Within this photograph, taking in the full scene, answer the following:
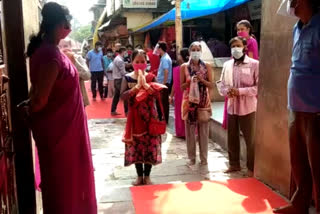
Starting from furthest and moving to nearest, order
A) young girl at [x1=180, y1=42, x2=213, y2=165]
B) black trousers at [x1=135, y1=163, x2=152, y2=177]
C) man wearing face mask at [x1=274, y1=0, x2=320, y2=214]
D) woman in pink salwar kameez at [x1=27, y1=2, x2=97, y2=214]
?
young girl at [x1=180, y1=42, x2=213, y2=165], black trousers at [x1=135, y1=163, x2=152, y2=177], man wearing face mask at [x1=274, y1=0, x2=320, y2=214], woman in pink salwar kameez at [x1=27, y1=2, x2=97, y2=214]

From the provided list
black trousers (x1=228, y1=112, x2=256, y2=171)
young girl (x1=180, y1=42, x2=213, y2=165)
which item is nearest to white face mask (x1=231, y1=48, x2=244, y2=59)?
young girl (x1=180, y1=42, x2=213, y2=165)

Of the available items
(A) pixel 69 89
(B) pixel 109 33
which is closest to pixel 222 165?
(A) pixel 69 89

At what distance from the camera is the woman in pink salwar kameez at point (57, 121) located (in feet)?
7.66

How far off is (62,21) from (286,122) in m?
2.29

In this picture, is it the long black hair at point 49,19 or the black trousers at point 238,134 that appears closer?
the long black hair at point 49,19

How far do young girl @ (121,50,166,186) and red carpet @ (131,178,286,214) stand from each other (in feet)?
1.18

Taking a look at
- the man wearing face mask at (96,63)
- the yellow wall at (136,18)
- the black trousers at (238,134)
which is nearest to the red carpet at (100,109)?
the man wearing face mask at (96,63)

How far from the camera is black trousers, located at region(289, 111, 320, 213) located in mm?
2672

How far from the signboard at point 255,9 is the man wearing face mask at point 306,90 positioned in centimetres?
722

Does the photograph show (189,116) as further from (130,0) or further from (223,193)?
(130,0)

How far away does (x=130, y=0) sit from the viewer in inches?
621

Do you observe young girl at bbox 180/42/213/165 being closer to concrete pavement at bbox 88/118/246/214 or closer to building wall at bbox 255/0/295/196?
concrete pavement at bbox 88/118/246/214

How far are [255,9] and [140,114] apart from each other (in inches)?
277

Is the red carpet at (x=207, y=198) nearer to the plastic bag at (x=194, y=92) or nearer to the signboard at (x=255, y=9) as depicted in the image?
the plastic bag at (x=194, y=92)
